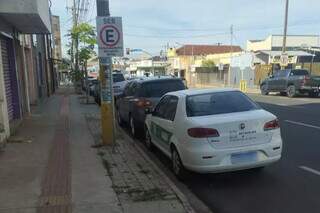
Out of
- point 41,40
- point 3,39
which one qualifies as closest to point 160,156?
point 3,39

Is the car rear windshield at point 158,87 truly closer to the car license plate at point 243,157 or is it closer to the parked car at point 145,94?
the parked car at point 145,94

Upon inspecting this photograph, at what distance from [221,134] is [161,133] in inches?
84.7

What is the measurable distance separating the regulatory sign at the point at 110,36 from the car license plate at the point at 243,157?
14.1ft

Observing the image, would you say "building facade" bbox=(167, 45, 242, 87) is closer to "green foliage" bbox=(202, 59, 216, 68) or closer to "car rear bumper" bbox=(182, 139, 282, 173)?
"green foliage" bbox=(202, 59, 216, 68)

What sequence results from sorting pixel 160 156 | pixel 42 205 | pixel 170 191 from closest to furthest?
pixel 42 205
pixel 170 191
pixel 160 156

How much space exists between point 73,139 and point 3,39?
4474 millimetres

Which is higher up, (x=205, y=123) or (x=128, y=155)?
(x=205, y=123)

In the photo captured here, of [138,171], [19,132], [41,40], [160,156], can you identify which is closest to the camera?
[138,171]

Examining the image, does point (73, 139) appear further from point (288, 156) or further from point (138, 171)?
point (288, 156)

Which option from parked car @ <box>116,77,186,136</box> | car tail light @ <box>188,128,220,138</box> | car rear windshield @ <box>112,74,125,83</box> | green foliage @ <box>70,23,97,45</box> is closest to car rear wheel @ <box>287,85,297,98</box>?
car rear windshield @ <box>112,74,125,83</box>

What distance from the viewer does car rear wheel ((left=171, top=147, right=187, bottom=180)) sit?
7478 millimetres

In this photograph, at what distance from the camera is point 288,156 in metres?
8.98

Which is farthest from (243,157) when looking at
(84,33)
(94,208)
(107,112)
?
(84,33)

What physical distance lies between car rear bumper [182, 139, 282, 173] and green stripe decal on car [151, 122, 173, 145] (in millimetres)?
1091
